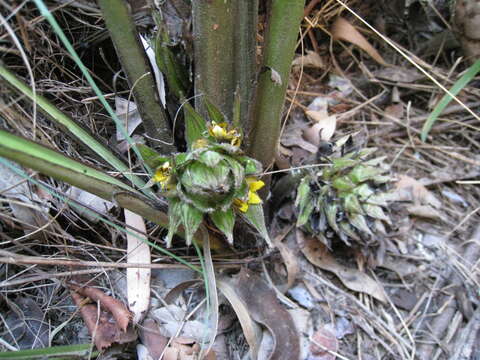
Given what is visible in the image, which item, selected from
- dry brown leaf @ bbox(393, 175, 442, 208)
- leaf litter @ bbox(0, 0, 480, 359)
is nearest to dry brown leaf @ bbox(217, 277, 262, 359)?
leaf litter @ bbox(0, 0, 480, 359)

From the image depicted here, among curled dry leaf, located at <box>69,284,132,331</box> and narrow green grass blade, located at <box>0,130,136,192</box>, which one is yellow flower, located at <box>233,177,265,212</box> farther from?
curled dry leaf, located at <box>69,284,132,331</box>

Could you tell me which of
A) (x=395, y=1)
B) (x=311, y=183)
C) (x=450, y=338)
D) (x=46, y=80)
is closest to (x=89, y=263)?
(x=46, y=80)

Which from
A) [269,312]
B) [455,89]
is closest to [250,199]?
[269,312]

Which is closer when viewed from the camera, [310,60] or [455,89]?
[455,89]

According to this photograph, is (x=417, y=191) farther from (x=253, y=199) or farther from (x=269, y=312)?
(x=253, y=199)

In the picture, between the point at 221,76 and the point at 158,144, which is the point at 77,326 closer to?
the point at 158,144

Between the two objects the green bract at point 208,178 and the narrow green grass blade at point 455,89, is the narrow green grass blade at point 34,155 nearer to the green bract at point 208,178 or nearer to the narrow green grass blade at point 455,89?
the green bract at point 208,178
